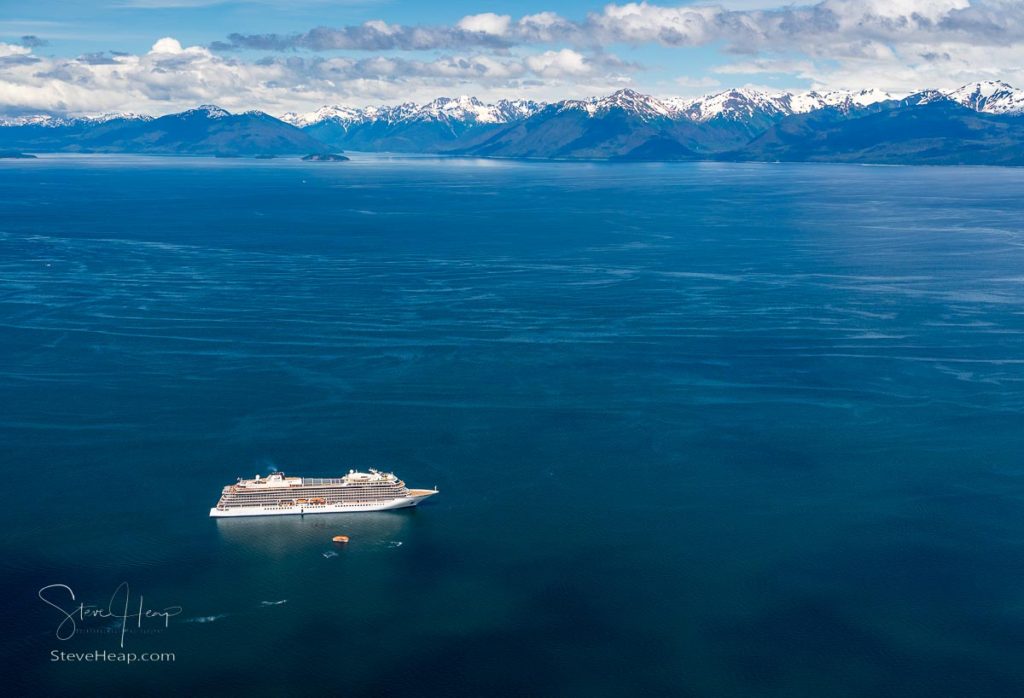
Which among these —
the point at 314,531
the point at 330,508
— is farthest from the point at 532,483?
the point at 314,531

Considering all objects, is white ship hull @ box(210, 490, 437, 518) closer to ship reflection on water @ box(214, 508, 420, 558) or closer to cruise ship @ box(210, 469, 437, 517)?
cruise ship @ box(210, 469, 437, 517)

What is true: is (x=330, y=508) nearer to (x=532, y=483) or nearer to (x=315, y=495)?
(x=315, y=495)

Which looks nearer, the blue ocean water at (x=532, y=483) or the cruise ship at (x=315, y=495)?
the blue ocean water at (x=532, y=483)

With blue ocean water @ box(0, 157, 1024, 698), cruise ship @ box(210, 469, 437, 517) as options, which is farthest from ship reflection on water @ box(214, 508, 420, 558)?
cruise ship @ box(210, 469, 437, 517)

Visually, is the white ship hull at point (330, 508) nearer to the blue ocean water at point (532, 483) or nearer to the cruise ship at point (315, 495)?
the cruise ship at point (315, 495)

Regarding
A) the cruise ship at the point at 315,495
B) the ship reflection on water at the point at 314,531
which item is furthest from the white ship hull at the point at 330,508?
the ship reflection on water at the point at 314,531

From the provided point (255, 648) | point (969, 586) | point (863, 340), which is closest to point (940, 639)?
point (969, 586)

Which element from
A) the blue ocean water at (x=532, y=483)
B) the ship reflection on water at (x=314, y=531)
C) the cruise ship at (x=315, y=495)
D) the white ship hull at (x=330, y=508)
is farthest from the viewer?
the cruise ship at (x=315, y=495)

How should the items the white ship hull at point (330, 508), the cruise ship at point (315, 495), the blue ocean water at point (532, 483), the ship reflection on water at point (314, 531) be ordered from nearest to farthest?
the blue ocean water at point (532, 483) < the ship reflection on water at point (314, 531) < the white ship hull at point (330, 508) < the cruise ship at point (315, 495)
